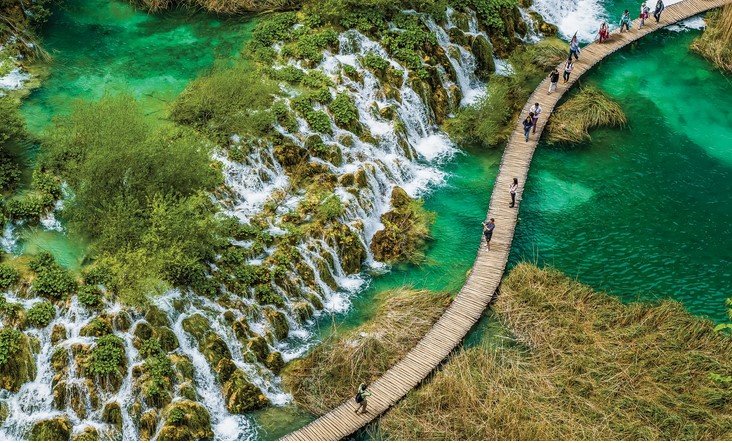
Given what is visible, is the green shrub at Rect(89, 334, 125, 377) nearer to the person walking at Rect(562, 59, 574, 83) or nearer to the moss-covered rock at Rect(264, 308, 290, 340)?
the moss-covered rock at Rect(264, 308, 290, 340)

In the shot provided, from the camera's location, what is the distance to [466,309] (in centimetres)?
2806

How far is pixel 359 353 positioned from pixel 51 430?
987 centimetres

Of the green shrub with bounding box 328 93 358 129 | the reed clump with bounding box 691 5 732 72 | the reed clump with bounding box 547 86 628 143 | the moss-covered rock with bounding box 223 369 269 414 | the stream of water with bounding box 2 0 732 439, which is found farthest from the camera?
the reed clump with bounding box 691 5 732 72

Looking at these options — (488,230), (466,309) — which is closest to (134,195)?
(466,309)

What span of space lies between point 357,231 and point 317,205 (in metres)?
1.93

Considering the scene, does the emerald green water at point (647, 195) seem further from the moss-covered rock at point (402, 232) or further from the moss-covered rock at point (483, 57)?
the moss-covered rock at point (483, 57)

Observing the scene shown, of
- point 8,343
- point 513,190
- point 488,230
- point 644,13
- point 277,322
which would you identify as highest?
point 644,13

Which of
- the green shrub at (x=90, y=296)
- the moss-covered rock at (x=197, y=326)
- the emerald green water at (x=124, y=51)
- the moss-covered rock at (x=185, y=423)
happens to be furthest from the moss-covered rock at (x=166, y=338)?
the emerald green water at (x=124, y=51)

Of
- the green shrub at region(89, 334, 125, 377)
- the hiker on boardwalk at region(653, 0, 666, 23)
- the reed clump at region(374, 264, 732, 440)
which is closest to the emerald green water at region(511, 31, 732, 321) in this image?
the reed clump at region(374, 264, 732, 440)

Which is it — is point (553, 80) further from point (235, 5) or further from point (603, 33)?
point (235, 5)

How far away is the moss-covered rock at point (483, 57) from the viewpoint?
3984 centimetres

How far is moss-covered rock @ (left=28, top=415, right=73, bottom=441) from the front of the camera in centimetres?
2294

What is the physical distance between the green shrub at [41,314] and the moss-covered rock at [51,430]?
3.11 meters

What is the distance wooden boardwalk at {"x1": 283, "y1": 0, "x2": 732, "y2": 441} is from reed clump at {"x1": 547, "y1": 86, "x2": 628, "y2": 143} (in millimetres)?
637
